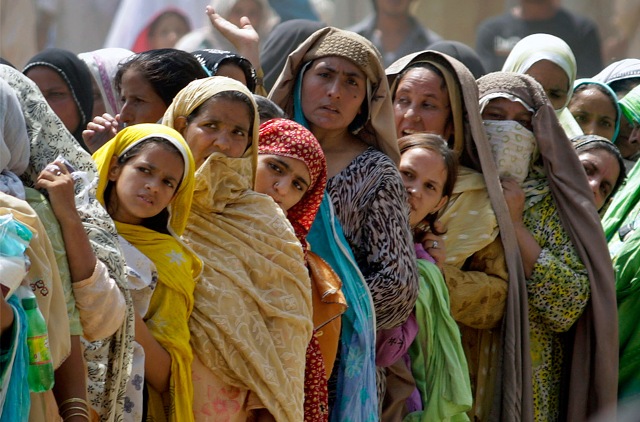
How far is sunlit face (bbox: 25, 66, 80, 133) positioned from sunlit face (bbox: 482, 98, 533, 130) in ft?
5.61

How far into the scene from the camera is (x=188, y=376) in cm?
380

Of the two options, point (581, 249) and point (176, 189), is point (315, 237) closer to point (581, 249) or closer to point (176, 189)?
point (176, 189)

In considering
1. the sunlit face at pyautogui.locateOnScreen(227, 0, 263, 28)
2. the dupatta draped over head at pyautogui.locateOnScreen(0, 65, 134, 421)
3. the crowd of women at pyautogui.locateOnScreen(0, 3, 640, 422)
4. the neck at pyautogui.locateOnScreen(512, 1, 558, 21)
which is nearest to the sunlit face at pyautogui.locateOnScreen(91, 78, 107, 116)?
the crowd of women at pyautogui.locateOnScreen(0, 3, 640, 422)

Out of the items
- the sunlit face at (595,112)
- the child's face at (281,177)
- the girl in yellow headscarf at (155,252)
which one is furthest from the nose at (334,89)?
the sunlit face at (595,112)

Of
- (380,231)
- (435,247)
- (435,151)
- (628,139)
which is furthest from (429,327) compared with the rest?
(628,139)

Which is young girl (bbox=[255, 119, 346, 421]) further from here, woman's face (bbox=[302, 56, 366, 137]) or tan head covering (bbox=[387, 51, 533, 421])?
tan head covering (bbox=[387, 51, 533, 421])

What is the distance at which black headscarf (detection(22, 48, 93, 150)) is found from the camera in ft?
17.3

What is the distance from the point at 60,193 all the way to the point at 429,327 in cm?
194

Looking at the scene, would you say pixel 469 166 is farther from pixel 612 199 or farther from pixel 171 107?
pixel 171 107

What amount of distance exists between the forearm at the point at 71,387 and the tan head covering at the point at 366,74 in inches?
72.2

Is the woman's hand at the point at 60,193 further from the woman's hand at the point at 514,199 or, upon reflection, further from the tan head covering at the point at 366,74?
the woman's hand at the point at 514,199

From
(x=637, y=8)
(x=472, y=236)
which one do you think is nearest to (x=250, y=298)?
(x=472, y=236)

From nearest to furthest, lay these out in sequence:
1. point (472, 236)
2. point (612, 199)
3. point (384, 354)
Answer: point (384, 354) → point (472, 236) → point (612, 199)

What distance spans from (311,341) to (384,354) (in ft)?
1.95
